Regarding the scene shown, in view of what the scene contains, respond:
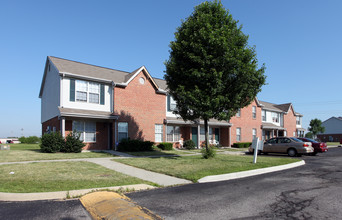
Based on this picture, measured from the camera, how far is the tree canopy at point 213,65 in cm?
1312

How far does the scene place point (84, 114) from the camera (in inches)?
719

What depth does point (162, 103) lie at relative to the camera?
2422cm

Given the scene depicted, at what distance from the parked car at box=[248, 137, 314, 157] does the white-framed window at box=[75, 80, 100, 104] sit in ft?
50.7

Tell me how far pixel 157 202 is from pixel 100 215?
4.90 ft

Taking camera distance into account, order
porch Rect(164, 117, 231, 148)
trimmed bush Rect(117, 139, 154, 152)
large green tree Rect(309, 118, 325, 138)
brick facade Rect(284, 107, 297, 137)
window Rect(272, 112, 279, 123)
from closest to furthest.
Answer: trimmed bush Rect(117, 139, 154, 152) < porch Rect(164, 117, 231, 148) < window Rect(272, 112, 279, 123) < brick facade Rect(284, 107, 297, 137) < large green tree Rect(309, 118, 325, 138)

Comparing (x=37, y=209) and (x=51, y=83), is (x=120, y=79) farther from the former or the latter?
(x=37, y=209)

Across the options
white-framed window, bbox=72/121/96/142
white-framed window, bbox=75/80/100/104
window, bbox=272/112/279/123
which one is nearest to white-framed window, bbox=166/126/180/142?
white-framed window, bbox=72/121/96/142

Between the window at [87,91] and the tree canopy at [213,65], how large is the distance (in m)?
8.54

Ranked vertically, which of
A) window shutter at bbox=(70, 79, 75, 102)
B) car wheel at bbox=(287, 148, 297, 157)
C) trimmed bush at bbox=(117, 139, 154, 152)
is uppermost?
window shutter at bbox=(70, 79, 75, 102)

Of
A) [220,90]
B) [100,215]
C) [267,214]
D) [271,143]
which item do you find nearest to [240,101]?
[220,90]

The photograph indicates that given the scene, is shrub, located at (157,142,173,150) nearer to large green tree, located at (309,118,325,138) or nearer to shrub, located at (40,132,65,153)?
shrub, located at (40,132,65,153)

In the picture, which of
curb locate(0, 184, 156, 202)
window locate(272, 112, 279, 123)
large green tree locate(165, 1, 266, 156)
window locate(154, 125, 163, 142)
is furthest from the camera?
window locate(272, 112, 279, 123)

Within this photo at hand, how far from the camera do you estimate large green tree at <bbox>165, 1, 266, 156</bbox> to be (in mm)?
13109

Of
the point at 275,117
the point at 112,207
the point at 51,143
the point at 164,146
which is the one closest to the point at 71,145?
the point at 51,143
